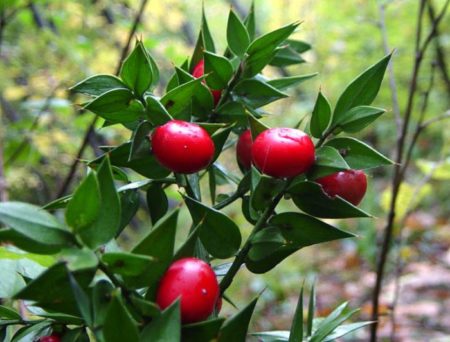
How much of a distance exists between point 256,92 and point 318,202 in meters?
0.11

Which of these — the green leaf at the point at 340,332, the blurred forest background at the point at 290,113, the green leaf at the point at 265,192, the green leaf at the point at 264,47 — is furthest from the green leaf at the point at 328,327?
the blurred forest background at the point at 290,113

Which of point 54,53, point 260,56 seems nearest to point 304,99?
point 54,53

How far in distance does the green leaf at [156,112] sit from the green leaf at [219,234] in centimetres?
7

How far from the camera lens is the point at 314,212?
15.3 inches

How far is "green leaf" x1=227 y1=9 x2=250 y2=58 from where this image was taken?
439 millimetres

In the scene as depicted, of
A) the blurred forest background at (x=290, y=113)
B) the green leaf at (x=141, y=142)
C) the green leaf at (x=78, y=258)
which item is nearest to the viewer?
the green leaf at (x=78, y=258)

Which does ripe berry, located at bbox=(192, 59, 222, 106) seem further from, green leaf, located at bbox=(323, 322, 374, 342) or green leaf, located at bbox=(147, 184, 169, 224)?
green leaf, located at bbox=(323, 322, 374, 342)

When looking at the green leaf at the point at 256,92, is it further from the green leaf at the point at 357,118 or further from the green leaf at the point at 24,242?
the green leaf at the point at 24,242

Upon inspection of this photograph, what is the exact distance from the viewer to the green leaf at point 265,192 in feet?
1.21

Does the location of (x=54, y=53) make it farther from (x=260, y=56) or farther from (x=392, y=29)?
(x=260, y=56)

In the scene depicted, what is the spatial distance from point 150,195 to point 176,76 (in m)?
0.10

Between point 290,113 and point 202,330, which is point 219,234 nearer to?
point 202,330

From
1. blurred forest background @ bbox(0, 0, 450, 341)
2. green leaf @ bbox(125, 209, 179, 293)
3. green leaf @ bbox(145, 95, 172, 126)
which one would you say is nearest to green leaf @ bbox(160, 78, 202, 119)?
green leaf @ bbox(145, 95, 172, 126)

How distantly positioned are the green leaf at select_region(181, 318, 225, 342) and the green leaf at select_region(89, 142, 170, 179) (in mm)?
135
